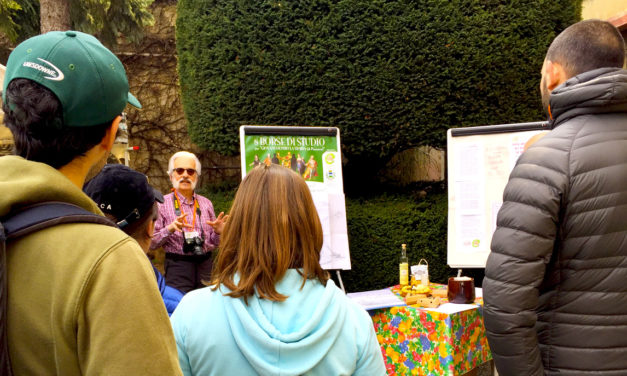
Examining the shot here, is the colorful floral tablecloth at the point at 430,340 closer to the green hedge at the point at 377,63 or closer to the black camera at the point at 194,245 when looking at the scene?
the black camera at the point at 194,245

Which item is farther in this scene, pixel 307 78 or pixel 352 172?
pixel 352 172

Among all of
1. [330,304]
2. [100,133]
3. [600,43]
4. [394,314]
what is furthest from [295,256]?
[394,314]

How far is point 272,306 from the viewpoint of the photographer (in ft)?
4.53

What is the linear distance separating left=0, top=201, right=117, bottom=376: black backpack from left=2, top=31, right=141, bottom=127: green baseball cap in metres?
0.16

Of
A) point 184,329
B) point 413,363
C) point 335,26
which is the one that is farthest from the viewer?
point 335,26

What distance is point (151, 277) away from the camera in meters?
0.80

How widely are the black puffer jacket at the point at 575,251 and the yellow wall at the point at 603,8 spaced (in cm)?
542

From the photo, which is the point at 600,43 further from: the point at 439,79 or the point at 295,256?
the point at 439,79

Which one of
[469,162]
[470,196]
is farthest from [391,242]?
[469,162]

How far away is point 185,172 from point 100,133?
3.34 metres

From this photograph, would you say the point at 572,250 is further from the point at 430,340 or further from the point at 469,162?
the point at 469,162

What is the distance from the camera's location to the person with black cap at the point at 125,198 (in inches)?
63.6

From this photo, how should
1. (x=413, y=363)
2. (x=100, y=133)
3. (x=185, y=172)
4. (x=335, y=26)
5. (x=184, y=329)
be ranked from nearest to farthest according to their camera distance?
(x=100, y=133), (x=184, y=329), (x=413, y=363), (x=185, y=172), (x=335, y=26)

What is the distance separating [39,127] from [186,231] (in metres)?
3.19
